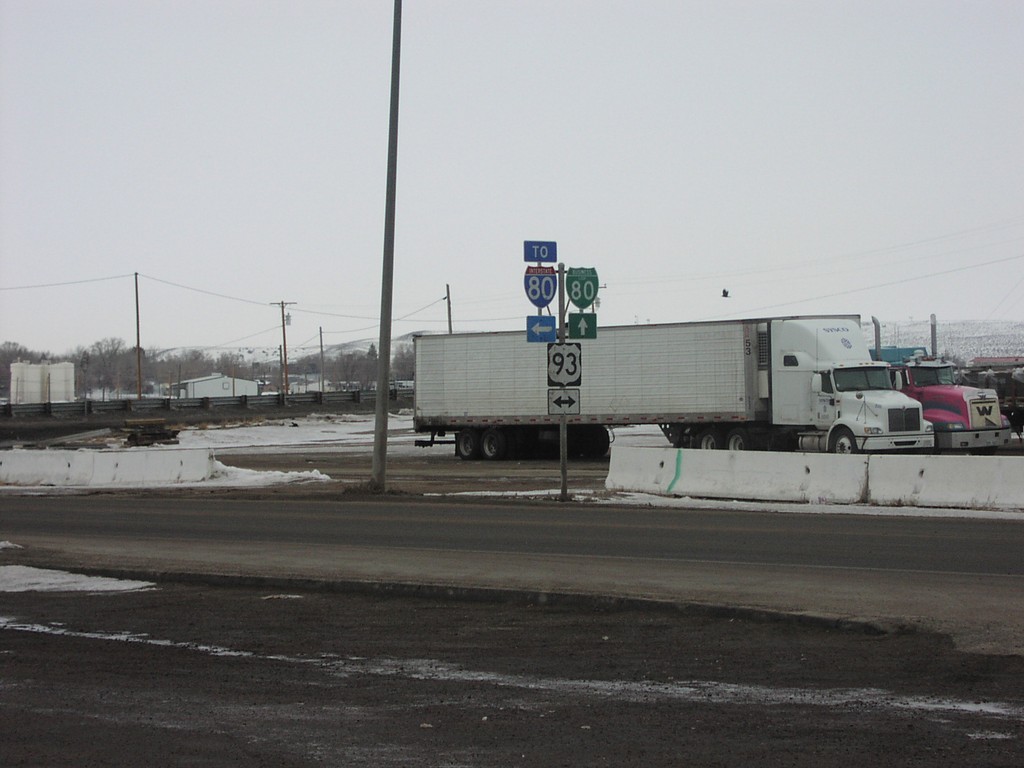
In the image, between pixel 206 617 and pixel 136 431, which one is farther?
pixel 136 431

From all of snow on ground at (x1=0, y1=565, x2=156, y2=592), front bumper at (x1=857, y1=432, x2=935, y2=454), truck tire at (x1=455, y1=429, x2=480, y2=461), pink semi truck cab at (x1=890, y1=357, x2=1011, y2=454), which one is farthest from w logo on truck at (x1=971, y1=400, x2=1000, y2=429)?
snow on ground at (x1=0, y1=565, x2=156, y2=592)

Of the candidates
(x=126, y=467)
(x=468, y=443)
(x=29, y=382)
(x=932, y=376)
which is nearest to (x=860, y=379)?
(x=932, y=376)

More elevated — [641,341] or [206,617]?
[641,341]

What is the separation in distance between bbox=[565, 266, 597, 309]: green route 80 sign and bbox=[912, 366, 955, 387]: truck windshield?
47.5 feet

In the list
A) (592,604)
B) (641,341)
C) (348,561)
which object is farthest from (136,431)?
(592,604)

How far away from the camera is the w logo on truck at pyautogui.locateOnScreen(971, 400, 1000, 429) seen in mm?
32375

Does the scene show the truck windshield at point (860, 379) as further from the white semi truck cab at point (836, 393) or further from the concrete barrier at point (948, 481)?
the concrete barrier at point (948, 481)

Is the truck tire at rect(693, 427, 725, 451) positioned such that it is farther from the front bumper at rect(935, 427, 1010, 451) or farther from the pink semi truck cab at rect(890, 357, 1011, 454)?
the front bumper at rect(935, 427, 1010, 451)

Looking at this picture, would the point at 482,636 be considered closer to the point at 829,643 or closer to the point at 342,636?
the point at 342,636

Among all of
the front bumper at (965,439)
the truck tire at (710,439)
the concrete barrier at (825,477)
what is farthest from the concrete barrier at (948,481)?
the truck tire at (710,439)

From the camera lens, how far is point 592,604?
11258mm

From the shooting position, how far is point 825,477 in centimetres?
2244

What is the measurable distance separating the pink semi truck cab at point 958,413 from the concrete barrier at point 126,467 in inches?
722

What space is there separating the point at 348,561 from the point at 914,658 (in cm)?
754
